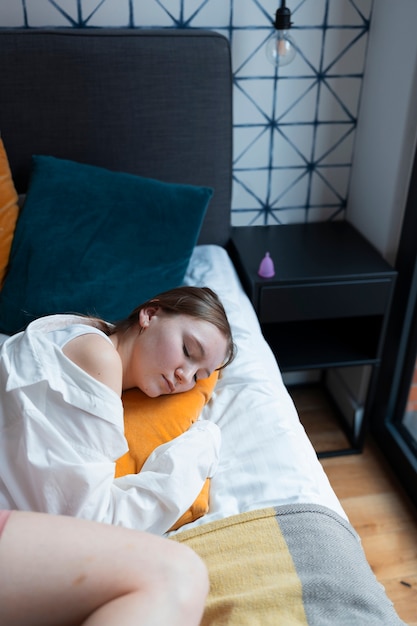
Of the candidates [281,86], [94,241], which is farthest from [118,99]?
[281,86]

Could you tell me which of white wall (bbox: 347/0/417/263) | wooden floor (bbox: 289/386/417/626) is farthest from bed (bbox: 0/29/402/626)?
wooden floor (bbox: 289/386/417/626)

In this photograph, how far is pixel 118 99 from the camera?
1751 mm

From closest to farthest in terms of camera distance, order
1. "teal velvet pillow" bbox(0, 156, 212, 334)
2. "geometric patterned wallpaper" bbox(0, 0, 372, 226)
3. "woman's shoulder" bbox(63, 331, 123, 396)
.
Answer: "woman's shoulder" bbox(63, 331, 123, 396)
"teal velvet pillow" bbox(0, 156, 212, 334)
"geometric patterned wallpaper" bbox(0, 0, 372, 226)

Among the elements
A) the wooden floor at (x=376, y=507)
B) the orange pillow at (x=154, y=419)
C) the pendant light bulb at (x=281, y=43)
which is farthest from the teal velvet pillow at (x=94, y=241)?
the wooden floor at (x=376, y=507)

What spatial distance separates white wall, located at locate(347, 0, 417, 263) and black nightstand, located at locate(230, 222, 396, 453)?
103 mm

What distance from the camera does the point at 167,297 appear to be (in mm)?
1412

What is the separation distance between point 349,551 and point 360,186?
55.3 inches

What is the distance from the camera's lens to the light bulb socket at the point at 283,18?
1.71 m

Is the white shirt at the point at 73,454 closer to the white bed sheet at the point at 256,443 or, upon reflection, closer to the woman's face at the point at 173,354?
Result: the white bed sheet at the point at 256,443

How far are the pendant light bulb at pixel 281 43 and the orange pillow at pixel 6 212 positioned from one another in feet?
2.82

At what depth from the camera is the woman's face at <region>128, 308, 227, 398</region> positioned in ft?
4.18

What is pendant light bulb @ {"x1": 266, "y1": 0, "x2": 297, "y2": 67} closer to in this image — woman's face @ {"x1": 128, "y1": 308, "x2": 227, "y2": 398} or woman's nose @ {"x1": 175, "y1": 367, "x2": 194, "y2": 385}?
woman's face @ {"x1": 128, "y1": 308, "x2": 227, "y2": 398}

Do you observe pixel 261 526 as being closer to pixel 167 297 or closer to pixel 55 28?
pixel 167 297

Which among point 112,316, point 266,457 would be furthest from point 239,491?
point 112,316
